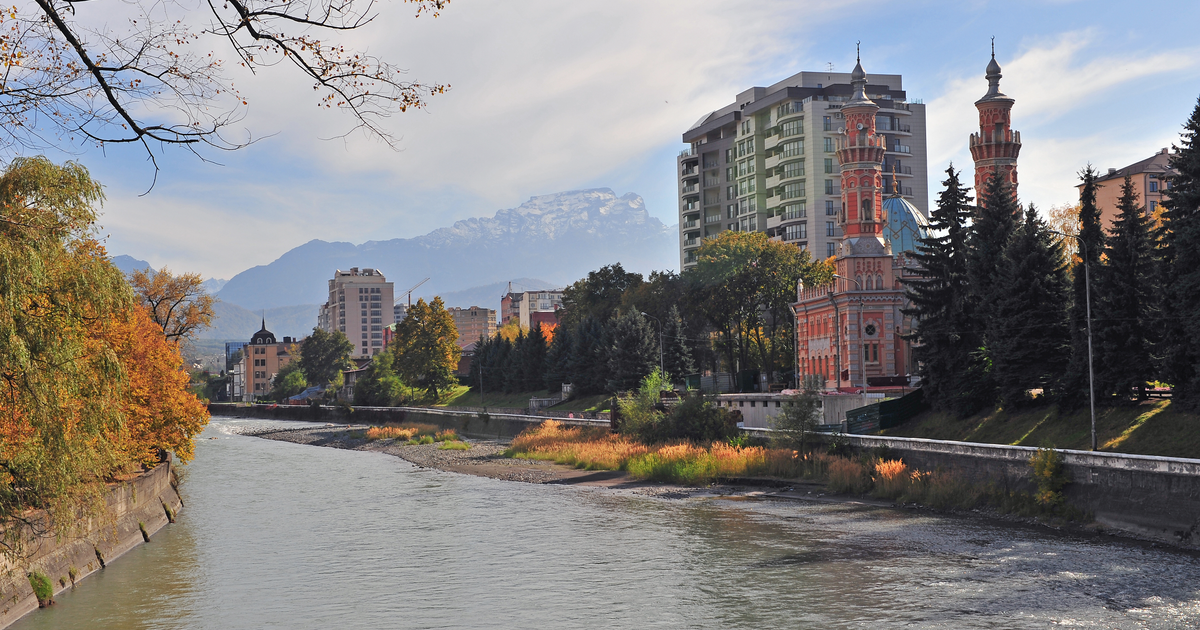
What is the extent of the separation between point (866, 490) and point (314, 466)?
149 feet

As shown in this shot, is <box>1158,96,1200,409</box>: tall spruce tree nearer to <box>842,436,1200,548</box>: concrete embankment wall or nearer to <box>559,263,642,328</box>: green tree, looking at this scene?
<box>842,436,1200,548</box>: concrete embankment wall

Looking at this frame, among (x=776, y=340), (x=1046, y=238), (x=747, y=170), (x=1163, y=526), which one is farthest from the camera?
(x=747, y=170)

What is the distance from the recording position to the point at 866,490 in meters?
45.8

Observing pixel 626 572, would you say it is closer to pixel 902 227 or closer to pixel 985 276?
pixel 985 276

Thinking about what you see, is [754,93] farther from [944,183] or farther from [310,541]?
[310,541]

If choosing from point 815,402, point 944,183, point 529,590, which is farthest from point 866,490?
point 944,183

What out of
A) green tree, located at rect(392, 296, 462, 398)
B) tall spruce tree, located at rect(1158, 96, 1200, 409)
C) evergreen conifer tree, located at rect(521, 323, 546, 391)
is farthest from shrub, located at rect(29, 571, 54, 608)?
green tree, located at rect(392, 296, 462, 398)

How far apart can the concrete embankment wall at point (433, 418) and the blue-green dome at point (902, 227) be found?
36.8m

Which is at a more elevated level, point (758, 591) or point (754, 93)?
point (754, 93)

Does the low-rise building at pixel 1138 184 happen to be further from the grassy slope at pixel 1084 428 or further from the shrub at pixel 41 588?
the shrub at pixel 41 588

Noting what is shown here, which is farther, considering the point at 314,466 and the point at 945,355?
the point at 314,466

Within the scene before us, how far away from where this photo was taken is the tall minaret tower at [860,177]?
89.8m

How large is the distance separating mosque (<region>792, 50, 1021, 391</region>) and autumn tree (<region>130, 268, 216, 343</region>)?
158ft

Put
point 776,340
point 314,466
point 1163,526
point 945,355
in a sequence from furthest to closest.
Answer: point 776,340 → point 314,466 → point 945,355 → point 1163,526
